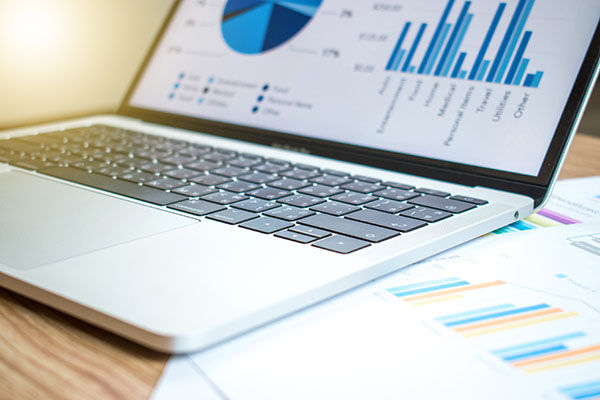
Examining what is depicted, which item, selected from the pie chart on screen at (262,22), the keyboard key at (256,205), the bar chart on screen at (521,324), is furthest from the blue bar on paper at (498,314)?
the pie chart on screen at (262,22)

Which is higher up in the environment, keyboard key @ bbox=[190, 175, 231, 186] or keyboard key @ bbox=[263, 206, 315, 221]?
keyboard key @ bbox=[263, 206, 315, 221]

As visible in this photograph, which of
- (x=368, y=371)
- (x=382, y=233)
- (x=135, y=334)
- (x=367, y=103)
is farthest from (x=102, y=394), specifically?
(x=367, y=103)

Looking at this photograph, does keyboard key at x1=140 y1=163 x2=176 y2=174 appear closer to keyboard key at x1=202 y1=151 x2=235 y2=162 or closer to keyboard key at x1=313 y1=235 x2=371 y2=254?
keyboard key at x1=202 y1=151 x2=235 y2=162

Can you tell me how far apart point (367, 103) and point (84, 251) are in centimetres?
42

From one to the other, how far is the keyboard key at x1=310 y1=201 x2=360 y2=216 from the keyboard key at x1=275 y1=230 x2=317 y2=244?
62 millimetres

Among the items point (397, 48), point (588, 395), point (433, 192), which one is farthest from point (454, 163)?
point (588, 395)

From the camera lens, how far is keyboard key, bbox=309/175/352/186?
0.65 metres

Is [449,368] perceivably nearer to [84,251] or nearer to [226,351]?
[226,351]

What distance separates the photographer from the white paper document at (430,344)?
335 mm

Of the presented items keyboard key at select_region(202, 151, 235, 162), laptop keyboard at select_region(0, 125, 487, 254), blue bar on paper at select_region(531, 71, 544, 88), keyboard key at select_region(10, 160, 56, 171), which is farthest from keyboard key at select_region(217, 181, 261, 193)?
blue bar on paper at select_region(531, 71, 544, 88)

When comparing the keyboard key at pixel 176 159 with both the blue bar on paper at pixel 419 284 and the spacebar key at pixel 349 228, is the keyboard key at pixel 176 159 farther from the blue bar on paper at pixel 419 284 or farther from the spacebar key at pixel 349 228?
the blue bar on paper at pixel 419 284

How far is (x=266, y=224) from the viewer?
1.71 ft

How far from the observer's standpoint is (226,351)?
37 centimetres

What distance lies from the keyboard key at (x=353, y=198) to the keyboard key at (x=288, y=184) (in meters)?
0.05
